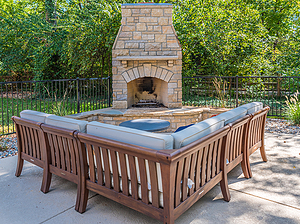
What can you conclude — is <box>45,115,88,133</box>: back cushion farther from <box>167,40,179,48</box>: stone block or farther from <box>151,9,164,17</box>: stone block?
<box>151,9,164,17</box>: stone block

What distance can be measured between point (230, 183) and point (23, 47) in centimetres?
1095

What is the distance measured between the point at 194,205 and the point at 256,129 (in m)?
1.58

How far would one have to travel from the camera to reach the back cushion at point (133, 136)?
1688 millimetres

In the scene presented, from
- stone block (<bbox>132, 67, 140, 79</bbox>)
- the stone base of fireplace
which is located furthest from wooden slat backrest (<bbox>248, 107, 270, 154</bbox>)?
stone block (<bbox>132, 67, 140, 79</bbox>)

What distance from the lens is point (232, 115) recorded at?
2.54 metres

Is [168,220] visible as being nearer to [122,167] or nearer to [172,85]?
[122,167]

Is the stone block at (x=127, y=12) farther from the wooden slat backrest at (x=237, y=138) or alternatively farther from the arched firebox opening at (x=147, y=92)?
the wooden slat backrest at (x=237, y=138)

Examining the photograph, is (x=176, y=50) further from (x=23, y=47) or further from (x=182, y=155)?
(x=23, y=47)

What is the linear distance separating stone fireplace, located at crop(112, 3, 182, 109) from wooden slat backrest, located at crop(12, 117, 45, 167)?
11.4ft

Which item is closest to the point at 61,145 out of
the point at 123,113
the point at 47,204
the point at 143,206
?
the point at 47,204

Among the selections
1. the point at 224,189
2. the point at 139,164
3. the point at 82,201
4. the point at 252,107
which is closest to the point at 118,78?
the point at 252,107

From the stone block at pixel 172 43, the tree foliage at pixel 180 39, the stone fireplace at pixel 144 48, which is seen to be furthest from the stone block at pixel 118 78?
the tree foliage at pixel 180 39

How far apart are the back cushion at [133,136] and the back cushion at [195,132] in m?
0.07

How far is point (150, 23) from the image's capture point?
20.1ft
